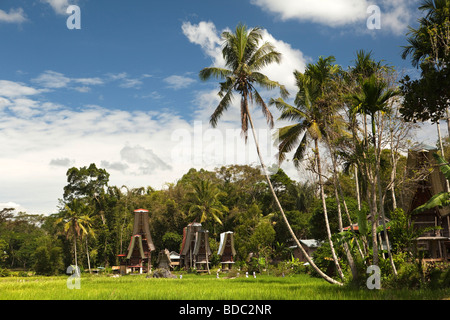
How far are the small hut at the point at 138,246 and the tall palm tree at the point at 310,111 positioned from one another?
24.8 meters

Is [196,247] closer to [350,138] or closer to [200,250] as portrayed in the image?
[200,250]

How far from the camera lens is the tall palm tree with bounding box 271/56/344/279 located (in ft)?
64.2

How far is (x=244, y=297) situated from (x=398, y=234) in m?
8.51

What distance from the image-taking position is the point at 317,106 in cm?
2031

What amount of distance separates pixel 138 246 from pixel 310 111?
28500 mm

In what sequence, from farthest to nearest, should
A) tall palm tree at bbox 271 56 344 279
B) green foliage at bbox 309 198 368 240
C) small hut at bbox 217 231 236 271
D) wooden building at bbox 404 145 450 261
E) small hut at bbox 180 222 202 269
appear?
small hut at bbox 180 222 202 269, small hut at bbox 217 231 236 271, green foliage at bbox 309 198 368 240, wooden building at bbox 404 145 450 261, tall palm tree at bbox 271 56 344 279

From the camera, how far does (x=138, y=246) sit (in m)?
41.7

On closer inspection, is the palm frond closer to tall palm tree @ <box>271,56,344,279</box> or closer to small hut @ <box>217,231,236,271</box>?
tall palm tree @ <box>271,56,344,279</box>

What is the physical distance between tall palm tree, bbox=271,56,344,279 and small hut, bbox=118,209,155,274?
2480cm

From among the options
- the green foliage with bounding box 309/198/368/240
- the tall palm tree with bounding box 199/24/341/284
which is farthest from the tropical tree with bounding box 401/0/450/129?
the green foliage with bounding box 309/198/368/240

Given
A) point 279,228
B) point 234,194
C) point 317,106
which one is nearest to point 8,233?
point 234,194

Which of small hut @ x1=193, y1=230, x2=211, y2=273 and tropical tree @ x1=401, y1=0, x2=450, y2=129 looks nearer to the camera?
tropical tree @ x1=401, y1=0, x2=450, y2=129

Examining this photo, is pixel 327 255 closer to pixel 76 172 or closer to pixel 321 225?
pixel 321 225

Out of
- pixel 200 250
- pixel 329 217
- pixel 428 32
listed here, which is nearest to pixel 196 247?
pixel 200 250
